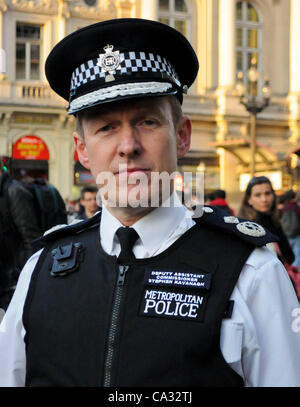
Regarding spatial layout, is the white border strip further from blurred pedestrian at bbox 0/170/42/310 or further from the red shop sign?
the red shop sign

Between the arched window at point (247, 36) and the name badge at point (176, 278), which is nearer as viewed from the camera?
the name badge at point (176, 278)

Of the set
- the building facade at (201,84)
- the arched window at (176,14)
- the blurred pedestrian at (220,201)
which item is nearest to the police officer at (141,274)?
the blurred pedestrian at (220,201)

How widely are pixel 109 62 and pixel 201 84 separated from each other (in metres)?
22.5

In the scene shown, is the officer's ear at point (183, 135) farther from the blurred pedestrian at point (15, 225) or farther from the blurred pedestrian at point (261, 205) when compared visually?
the blurred pedestrian at point (261, 205)

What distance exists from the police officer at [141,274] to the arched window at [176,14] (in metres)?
22.6

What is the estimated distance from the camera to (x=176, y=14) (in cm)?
2362

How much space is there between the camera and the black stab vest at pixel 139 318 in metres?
1.44

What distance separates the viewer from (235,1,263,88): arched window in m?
24.6

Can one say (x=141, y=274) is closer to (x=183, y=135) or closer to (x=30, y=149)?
(x=183, y=135)

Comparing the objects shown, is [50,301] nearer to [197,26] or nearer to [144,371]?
[144,371]

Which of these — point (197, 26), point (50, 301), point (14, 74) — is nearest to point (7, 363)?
point (50, 301)

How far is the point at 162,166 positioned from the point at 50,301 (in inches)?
18.1

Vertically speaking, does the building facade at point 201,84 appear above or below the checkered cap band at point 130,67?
above

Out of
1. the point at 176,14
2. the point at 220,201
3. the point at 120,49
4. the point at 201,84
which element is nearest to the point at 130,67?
the point at 120,49
